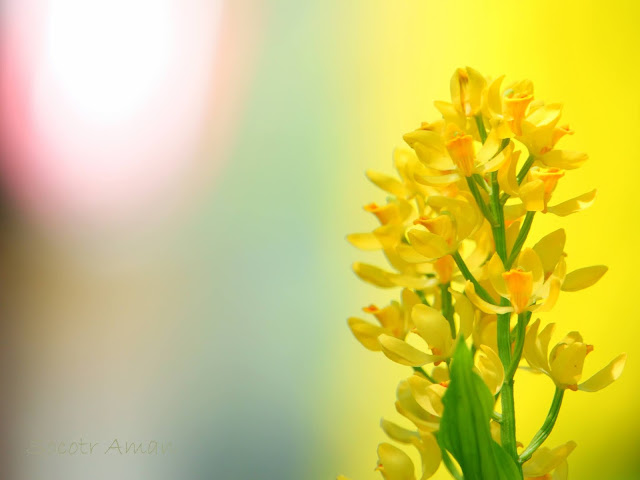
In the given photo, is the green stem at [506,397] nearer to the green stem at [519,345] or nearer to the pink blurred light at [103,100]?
the green stem at [519,345]

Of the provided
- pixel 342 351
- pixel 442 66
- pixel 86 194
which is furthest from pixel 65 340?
pixel 442 66

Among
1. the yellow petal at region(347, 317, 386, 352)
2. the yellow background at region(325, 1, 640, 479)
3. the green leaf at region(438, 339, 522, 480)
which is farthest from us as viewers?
the yellow background at region(325, 1, 640, 479)

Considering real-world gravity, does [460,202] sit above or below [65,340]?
above

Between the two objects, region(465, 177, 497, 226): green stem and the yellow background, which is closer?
region(465, 177, 497, 226): green stem

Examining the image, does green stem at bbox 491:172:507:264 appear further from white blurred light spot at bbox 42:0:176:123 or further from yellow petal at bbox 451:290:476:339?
white blurred light spot at bbox 42:0:176:123

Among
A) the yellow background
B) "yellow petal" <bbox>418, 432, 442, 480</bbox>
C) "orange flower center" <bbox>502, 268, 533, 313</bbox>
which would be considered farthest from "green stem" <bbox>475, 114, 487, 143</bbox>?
the yellow background

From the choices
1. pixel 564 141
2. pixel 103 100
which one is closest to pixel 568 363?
pixel 564 141

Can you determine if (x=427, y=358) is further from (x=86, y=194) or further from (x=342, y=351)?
(x=86, y=194)
